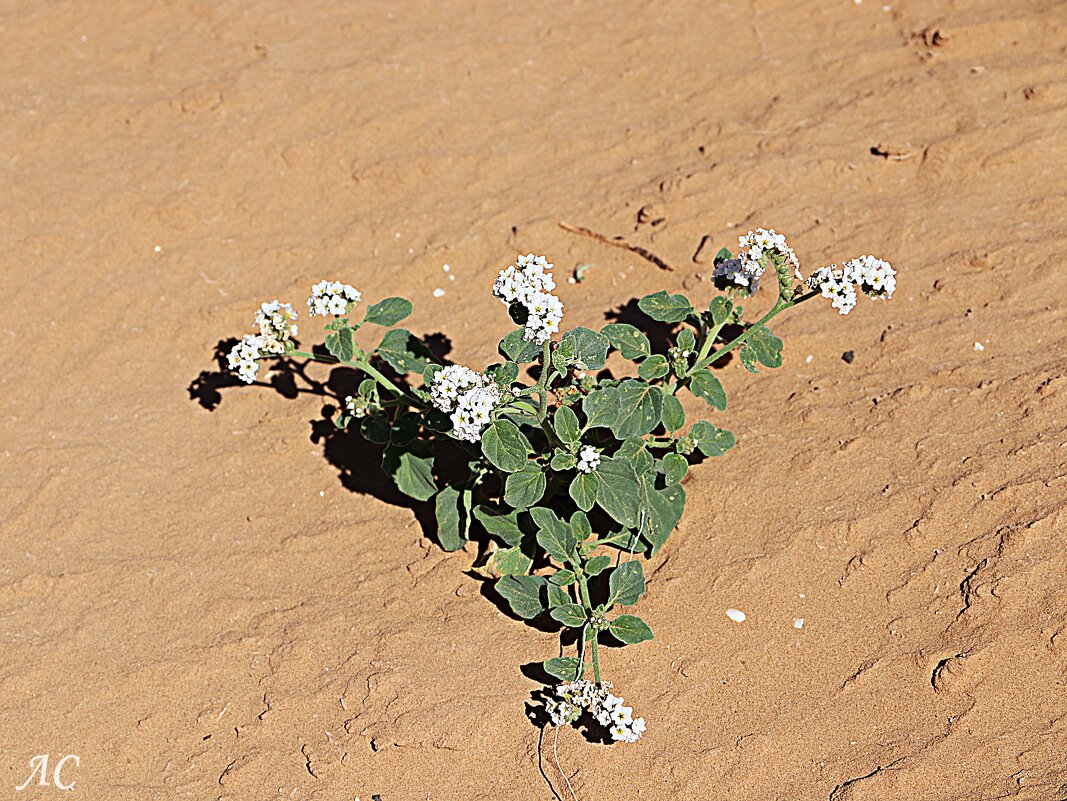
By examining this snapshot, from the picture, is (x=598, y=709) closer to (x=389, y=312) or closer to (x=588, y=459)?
(x=588, y=459)

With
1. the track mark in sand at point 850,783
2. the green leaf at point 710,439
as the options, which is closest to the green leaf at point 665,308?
the green leaf at point 710,439

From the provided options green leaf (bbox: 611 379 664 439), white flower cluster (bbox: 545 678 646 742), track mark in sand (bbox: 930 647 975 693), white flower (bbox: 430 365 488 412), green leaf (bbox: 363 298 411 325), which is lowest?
track mark in sand (bbox: 930 647 975 693)

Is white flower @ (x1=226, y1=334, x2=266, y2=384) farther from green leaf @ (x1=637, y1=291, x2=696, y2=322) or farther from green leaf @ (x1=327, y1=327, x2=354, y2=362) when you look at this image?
green leaf @ (x1=637, y1=291, x2=696, y2=322)

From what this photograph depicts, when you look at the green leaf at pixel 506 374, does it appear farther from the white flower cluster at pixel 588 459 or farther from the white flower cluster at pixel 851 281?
the white flower cluster at pixel 851 281

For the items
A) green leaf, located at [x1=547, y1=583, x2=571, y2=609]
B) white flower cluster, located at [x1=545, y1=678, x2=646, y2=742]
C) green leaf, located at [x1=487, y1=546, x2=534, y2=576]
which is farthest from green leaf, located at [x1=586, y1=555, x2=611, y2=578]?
white flower cluster, located at [x1=545, y1=678, x2=646, y2=742]

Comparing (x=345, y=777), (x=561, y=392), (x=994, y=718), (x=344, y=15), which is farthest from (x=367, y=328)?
(x=994, y=718)

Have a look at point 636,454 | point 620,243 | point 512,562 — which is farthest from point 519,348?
point 620,243

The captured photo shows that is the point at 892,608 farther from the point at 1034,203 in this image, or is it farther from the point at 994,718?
the point at 1034,203
